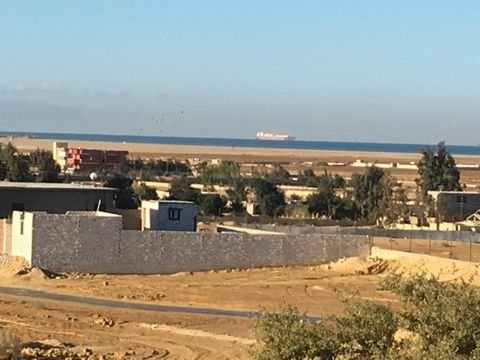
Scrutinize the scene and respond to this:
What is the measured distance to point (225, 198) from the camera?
8400cm

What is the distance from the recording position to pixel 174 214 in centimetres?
5166

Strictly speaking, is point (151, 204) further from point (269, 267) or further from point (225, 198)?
point (225, 198)

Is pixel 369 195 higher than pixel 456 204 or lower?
higher

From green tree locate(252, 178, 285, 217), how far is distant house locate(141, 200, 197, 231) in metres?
27.0

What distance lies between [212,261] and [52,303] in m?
10.7

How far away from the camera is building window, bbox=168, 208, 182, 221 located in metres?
51.6

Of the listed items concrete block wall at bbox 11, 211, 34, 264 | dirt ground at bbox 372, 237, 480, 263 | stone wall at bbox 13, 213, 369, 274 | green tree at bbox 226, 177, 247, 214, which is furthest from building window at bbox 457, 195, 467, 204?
concrete block wall at bbox 11, 211, 34, 264

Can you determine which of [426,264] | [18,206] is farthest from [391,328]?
[18,206]

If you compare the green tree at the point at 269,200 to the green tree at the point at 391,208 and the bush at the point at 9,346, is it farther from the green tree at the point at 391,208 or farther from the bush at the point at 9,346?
the bush at the point at 9,346

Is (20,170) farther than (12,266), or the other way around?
(20,170)

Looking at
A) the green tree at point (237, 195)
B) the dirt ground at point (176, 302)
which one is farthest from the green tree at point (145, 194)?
the dirt ground at point (176, 302)

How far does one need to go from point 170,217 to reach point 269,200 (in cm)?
2846

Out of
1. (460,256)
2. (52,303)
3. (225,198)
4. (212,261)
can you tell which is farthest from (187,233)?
(225,198)

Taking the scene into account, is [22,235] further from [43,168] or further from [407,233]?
[43,168]
